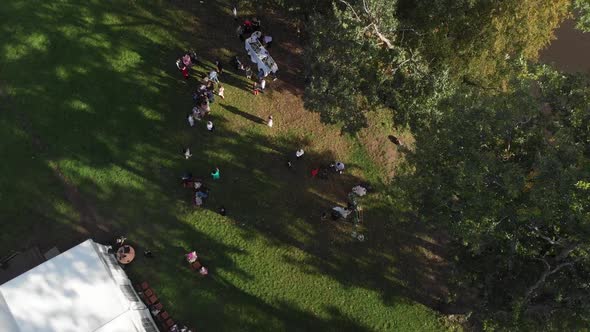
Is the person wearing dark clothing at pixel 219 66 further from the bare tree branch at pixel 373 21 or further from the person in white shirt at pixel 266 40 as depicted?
the bare tree branch at pixel 373 21

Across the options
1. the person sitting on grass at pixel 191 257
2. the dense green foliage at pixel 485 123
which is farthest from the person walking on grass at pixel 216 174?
the dense green foliage at pixel 485 123

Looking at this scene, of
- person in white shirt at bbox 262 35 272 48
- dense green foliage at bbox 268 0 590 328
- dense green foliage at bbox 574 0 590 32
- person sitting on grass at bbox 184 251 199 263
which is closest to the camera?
dense green foliage at bbox 268 0 590 328

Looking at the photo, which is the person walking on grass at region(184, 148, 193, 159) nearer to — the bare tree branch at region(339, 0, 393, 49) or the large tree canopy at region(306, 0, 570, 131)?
the large tree canopy at region(306, 0, 570, 131)

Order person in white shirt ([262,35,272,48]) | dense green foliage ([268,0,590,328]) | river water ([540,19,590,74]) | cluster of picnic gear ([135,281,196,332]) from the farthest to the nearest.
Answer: river water ([540,19,590,74]) → person in white shirt ([262,35,272,48]) → cluster of picnic gear ([135,281,196,332]) → dense green foliage ([268,0,590,328])

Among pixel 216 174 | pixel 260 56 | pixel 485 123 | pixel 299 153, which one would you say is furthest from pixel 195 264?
pixel 485 123

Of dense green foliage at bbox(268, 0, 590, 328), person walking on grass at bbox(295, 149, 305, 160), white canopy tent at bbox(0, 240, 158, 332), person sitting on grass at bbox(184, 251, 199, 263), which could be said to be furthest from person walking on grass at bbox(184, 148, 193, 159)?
dense green foliage at bbox(268, 0, 590, 328)

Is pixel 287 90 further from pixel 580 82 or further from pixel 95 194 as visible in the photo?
pixel 580 82

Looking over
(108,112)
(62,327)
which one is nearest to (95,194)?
(108,112)
